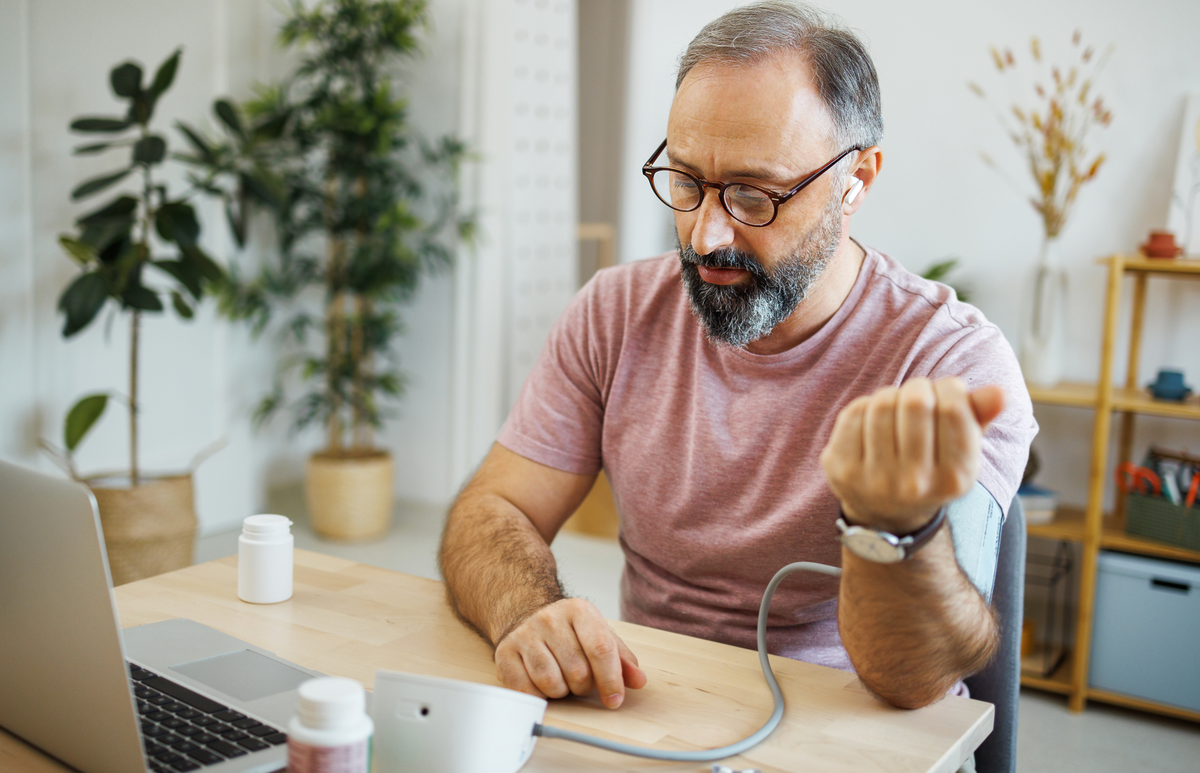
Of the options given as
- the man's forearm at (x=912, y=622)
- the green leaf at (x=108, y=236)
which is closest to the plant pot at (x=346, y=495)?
the green leaf at (x=108, y=236)

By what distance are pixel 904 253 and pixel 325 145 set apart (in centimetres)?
193

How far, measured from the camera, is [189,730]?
0.76 metres

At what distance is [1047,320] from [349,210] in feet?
7.09

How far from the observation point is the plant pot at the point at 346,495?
3.36 meters

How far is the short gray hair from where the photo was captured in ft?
3.89

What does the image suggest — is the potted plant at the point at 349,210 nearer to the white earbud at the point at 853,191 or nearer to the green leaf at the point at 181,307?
the green leaf at the point at 181,307

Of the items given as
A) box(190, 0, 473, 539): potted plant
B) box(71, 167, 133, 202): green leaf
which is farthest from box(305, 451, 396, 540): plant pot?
box(71, 167, 133, 202): green leaf

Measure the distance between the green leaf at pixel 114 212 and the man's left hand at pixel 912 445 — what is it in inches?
94.6

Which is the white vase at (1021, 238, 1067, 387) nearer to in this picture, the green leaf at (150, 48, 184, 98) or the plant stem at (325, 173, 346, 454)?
the plant stem at (325, 173, 346, 454)

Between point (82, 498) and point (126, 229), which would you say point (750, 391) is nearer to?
point (82, 498)

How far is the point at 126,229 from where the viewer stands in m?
2.59

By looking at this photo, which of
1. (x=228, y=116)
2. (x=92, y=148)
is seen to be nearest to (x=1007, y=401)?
(x=92, y=148)

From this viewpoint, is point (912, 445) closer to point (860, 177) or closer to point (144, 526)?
point (860, 177)

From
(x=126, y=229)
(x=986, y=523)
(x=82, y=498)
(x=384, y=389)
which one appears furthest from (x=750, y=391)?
(x=384, y=389)
